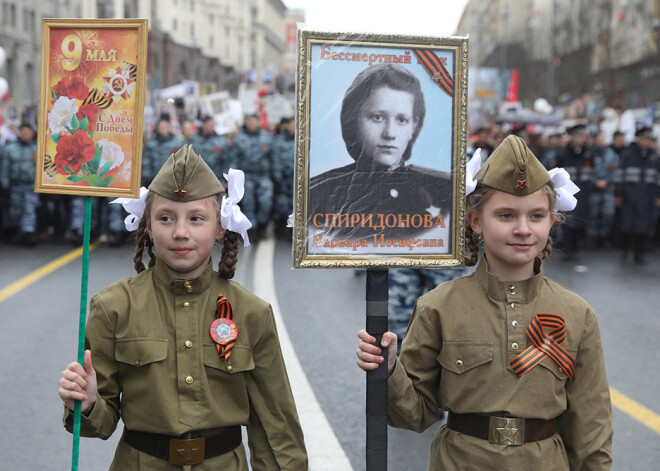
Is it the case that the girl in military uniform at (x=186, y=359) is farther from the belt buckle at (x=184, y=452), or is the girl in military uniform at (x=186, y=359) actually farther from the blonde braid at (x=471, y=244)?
the blonde braid at (x=471, y=244)

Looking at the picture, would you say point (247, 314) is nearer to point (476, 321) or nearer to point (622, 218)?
point (476, 321)

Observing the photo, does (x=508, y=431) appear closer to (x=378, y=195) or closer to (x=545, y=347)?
(x=545, y=347)

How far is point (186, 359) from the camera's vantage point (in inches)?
121

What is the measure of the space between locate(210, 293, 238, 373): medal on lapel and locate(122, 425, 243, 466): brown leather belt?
0.24 metres

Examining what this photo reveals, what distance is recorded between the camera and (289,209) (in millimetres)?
Answer: 16688

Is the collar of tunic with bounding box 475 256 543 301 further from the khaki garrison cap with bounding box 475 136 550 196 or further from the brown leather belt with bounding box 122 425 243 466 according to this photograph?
the brown leather belt with bounding box 122 425 243 466

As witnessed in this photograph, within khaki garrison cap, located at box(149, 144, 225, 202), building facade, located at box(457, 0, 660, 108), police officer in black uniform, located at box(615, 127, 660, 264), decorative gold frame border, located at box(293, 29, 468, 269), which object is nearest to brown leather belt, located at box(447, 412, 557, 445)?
decorative gold frame border, located at box(293, 29, 468, 269)

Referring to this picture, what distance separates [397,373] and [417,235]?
467mm

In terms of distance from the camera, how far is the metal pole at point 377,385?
9.72 feet

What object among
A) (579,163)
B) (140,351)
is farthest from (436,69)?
(579,163)

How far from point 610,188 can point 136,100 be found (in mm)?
14138

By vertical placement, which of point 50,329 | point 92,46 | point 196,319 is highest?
point 92,46

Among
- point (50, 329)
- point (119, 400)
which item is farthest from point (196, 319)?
point (50, 329)

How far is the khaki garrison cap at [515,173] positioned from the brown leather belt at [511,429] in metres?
0.76
